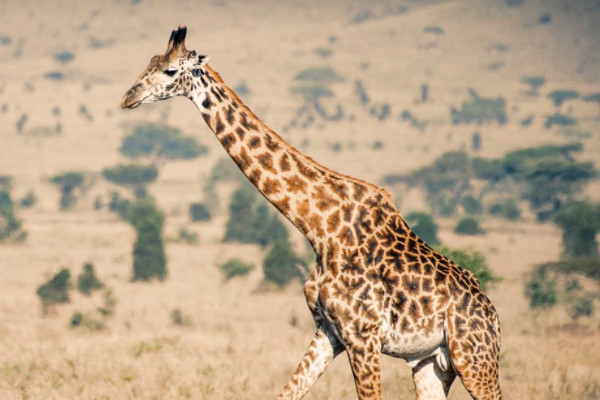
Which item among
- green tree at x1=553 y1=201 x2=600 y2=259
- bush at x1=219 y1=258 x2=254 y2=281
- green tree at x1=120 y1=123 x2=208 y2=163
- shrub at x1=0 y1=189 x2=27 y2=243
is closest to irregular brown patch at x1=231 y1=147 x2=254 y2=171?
bush at x1=219 y1=258 x2=254 y2=281

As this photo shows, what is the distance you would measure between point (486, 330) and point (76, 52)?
116 metres

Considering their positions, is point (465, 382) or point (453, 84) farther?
point (453, 84)

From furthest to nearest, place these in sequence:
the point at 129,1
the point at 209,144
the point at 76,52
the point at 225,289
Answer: the point at 129,1
the point at 76,52
the point at 209,144
the point at 225,289

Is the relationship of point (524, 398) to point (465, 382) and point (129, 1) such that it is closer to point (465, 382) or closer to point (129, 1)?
point (465, 382)

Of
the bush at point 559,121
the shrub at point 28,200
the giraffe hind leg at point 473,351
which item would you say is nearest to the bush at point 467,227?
the shrub at point 28,200

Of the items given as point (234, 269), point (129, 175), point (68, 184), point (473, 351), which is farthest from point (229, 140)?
point (129, 175)

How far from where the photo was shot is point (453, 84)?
335ft

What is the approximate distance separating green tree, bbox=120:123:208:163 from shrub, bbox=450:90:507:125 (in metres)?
25.2

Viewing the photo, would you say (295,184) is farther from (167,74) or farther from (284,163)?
(167,74)

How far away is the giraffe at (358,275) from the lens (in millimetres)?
7281

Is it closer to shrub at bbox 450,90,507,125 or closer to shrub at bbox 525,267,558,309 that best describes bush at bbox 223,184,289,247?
shrub at bbox 525,267,558,309

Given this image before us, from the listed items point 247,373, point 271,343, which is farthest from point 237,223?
point 247,373

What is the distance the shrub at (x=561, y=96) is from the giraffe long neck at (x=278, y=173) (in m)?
88.4

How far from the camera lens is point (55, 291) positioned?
72.3 ft
